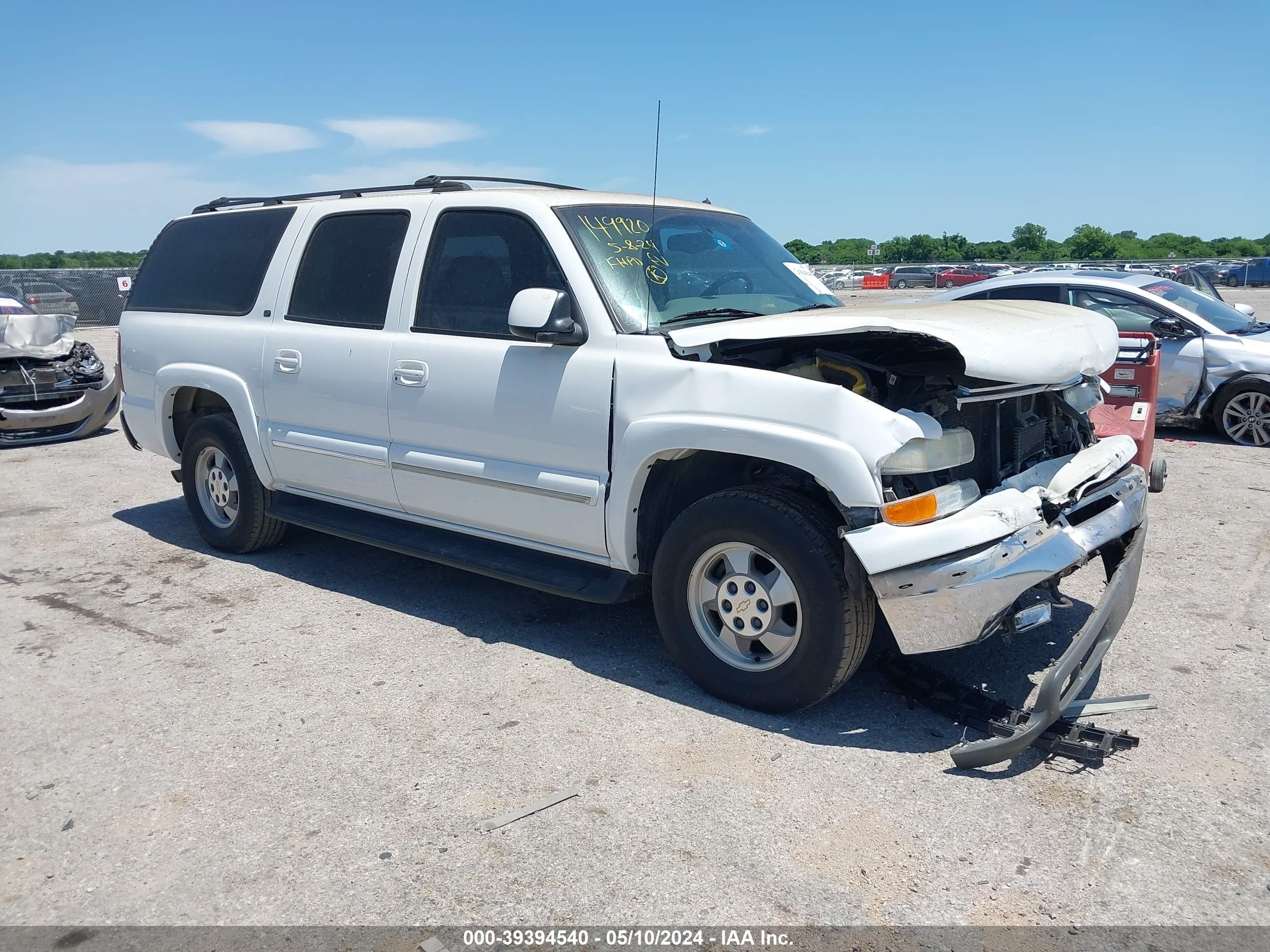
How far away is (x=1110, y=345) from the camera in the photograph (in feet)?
14.6

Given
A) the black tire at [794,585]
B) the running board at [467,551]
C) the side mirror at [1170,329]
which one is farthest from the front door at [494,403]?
the side mirror at [1170,329]

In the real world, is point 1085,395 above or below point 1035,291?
below

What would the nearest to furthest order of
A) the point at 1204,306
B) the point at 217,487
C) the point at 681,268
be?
the point at 681,268 → the point at 217,487 → the point at 1204,306

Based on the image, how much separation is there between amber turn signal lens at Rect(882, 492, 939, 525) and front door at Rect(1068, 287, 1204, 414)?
22.4 feet

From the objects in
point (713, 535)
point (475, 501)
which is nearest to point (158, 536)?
point (475, 501)

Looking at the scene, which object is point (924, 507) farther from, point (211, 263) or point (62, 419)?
point (62, 419)

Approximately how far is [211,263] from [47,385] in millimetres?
5770

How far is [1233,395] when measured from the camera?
9328 mm

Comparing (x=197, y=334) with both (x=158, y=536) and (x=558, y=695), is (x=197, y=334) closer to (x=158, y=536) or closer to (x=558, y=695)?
(x=158, y=536)

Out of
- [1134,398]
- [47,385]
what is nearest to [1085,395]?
[1134,398]

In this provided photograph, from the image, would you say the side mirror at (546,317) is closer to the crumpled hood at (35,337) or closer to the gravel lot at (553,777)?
the gravel lot at (553,777)

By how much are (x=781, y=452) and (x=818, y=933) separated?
5.33 ft

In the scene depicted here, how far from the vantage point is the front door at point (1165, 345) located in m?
9.43

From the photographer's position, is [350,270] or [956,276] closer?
[350,270]
